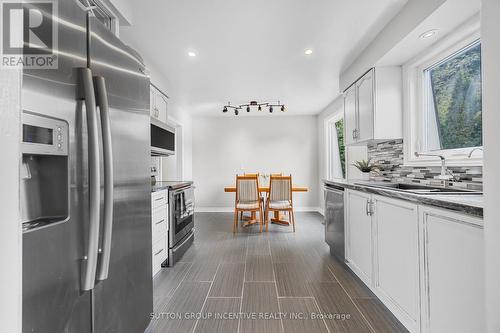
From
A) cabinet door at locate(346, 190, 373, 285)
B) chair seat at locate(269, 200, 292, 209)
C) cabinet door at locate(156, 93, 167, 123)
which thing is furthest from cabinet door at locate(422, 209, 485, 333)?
cabinet door at locate(156, 93, 167, 123)

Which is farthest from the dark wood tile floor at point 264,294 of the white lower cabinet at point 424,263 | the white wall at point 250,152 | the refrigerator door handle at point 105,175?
the white wall at point 250,152

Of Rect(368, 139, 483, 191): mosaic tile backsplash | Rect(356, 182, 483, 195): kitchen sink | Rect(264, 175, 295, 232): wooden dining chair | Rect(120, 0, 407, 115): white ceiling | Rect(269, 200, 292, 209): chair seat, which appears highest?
Rect(120, 0, 407, 115): white ceiling

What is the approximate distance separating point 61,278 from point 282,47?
2707 millimetres

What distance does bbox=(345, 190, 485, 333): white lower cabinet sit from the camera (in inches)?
41.2

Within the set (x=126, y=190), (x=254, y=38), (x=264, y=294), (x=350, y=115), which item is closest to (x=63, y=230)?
(x=126, y=190)

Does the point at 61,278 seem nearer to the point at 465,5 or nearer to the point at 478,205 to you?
the point at 478,205

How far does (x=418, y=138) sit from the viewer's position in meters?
2.38

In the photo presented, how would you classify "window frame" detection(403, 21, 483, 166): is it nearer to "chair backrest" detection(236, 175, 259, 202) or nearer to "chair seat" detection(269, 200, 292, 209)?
"chair seat" detection(269, 200, 292, 209)

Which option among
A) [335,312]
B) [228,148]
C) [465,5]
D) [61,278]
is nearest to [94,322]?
[61,278]

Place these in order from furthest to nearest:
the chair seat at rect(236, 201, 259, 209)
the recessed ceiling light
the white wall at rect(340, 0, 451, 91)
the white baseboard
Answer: the white baseboard
the chair seat at rect(236, 201, 259, 209)
the recessed ceiling light
the white wall at rect(340, 0, 451, 91)

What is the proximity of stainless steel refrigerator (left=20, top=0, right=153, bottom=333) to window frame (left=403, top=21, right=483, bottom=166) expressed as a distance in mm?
2426

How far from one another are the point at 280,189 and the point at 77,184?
355 centimetres

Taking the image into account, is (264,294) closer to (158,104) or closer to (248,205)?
(248,205)

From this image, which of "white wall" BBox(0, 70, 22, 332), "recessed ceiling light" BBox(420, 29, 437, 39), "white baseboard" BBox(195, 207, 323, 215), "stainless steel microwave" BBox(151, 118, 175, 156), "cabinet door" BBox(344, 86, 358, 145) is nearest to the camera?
"white wall" BBox(0, 70, 22, 332)
